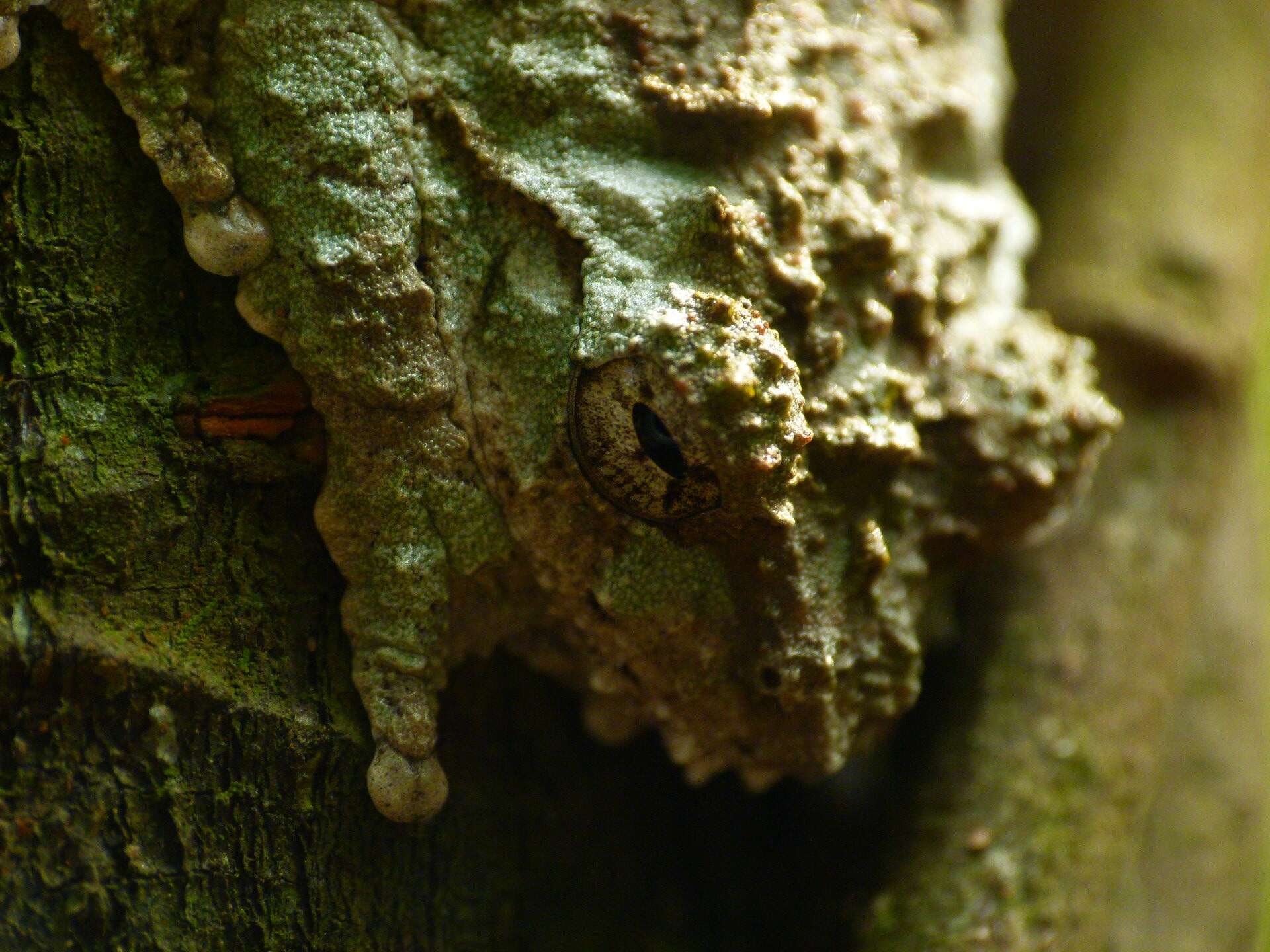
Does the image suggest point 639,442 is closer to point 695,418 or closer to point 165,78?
point 695,418

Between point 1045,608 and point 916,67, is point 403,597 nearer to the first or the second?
point 916,67

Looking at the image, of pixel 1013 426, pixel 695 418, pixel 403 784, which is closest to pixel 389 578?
pixel 403 784

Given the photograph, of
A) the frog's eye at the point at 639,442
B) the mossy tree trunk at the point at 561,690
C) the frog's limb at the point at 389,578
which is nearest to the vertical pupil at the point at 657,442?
the frog's eye at the point at 639,442

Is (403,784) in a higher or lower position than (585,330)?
lower

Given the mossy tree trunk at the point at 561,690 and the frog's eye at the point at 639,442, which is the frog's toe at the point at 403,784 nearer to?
the mossy tree trunk at the point at 561,690

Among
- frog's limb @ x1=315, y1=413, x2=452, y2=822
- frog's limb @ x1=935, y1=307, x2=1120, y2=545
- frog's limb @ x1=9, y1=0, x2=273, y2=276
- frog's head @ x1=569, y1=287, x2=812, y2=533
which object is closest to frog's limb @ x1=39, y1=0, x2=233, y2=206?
frog's limb @ x1=9, y1=0, x2=273, y2=276

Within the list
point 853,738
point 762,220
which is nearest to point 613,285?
point 762,220

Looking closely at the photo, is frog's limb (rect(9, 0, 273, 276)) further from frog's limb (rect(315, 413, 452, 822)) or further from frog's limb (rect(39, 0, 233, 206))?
frog's limb (rect(315, 413, 452, 822))
